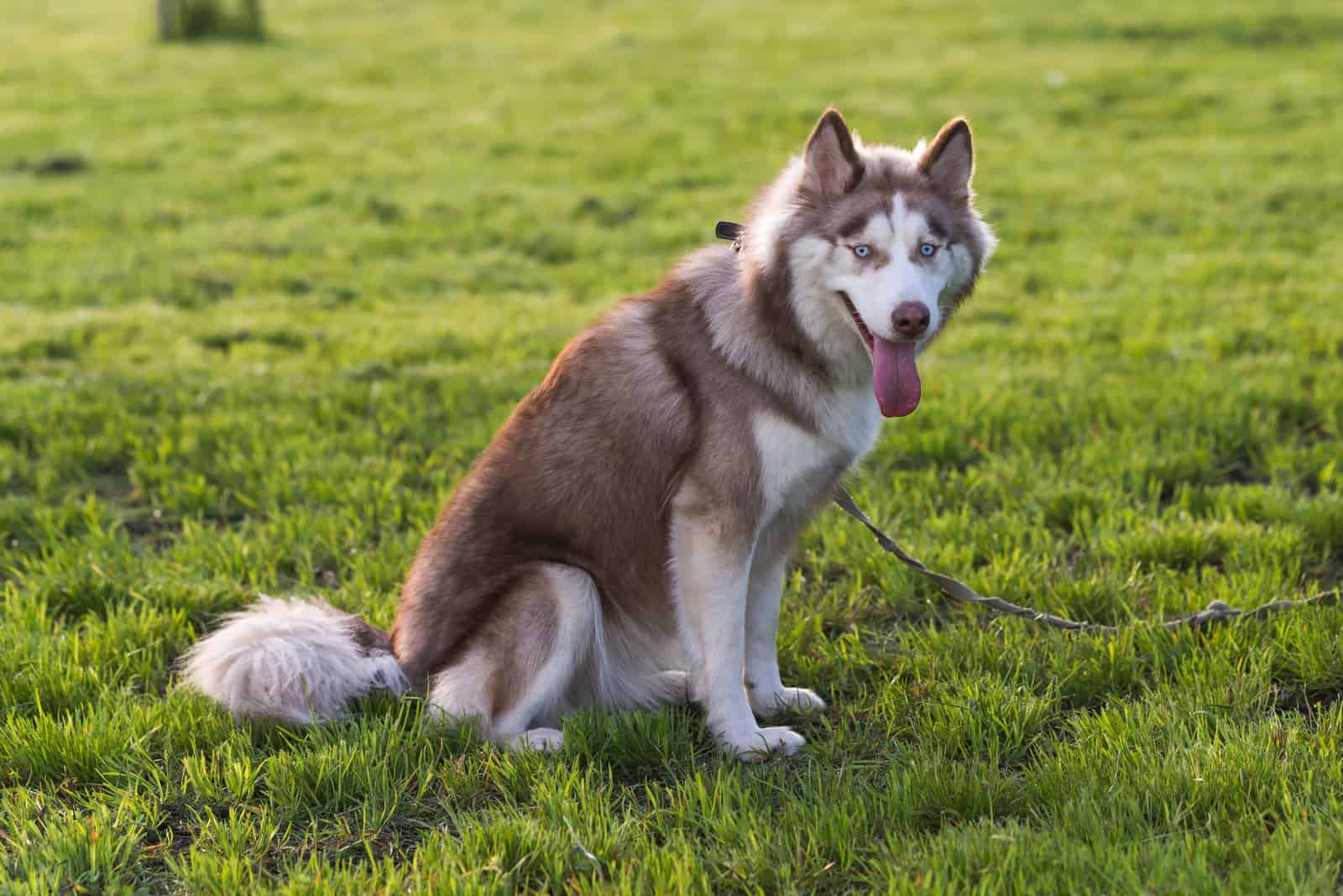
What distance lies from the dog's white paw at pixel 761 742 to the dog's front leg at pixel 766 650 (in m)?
0.27

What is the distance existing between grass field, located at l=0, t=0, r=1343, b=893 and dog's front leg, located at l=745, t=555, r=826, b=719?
3.9 inches

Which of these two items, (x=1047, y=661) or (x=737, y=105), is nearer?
(x=1047, y=661)

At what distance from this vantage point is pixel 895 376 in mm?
3482

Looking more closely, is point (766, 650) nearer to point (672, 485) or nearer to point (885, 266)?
point (672, 485)

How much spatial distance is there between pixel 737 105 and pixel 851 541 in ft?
34.4

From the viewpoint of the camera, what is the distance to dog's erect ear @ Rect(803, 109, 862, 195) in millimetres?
3516

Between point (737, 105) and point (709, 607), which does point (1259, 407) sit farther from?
point (737, 105)

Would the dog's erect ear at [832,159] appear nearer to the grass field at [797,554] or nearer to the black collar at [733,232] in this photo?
the black collar at [733,232]

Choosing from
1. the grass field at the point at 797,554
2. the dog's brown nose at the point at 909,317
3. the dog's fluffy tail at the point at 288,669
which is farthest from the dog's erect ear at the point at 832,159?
the dog's fluffy tail at the point at 288,669

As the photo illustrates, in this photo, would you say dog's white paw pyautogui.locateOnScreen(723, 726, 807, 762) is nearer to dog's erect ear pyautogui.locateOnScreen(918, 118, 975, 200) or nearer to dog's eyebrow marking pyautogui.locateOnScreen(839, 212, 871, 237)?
dog's eyebrow marking pyautogui.locateOnScreen(839, 212, 871, 237)

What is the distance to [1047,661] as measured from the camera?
3979mm

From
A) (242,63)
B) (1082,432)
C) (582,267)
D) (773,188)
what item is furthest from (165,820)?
(242,63)

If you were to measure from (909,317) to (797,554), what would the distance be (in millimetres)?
1744

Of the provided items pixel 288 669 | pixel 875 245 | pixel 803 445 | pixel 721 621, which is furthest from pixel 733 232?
pixel 288 669
